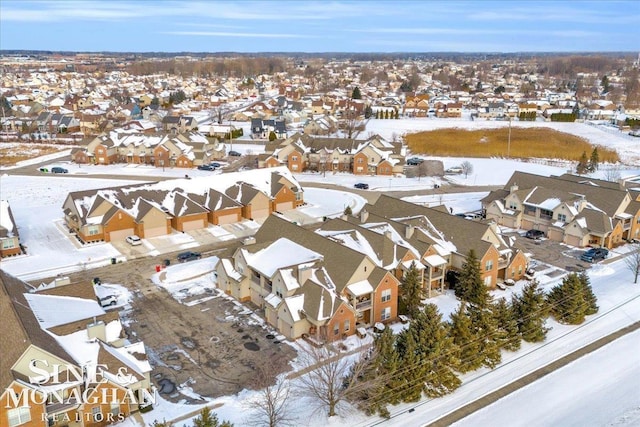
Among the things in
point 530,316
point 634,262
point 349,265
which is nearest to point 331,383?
point 349,265

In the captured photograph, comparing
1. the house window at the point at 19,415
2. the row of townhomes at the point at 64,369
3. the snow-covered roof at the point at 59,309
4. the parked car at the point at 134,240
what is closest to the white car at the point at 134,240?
the parked car at the point at 134,240

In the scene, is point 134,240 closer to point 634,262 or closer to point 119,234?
point 119,234

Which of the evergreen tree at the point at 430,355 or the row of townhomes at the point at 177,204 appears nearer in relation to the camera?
the evergreen tree at the point at 430,355

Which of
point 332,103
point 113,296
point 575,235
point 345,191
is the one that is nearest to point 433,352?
point 113,296

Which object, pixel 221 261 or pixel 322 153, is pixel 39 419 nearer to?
pixel 221 261

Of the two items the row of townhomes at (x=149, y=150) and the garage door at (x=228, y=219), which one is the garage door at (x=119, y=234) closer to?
the garage door at (x=228, y=219)

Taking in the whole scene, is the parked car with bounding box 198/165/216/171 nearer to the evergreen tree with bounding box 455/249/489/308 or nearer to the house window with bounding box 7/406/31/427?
the evergreen tree with bounding box 455/249/489/308
